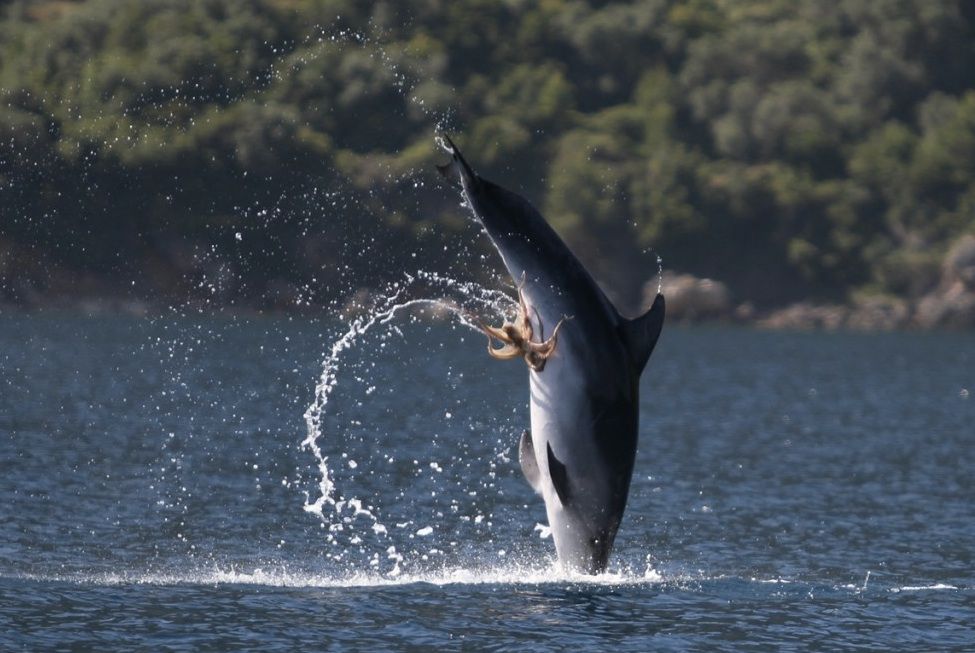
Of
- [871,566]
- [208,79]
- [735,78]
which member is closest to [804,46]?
[735,78]

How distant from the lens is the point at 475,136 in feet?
595

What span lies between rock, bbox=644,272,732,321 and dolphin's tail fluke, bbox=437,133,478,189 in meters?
158

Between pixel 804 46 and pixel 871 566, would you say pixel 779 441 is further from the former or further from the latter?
pixel 804 46

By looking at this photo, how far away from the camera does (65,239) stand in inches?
7141

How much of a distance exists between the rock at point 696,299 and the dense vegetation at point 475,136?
358 centimetres

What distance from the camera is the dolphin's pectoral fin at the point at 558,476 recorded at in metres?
26.5

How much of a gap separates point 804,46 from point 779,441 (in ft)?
441

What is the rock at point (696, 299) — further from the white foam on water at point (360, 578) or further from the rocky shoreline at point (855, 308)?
the white foam on water at point (360, 578)

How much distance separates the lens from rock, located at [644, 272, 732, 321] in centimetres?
18162

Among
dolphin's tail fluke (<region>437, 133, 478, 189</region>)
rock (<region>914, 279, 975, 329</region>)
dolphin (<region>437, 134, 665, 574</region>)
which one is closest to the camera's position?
dolphin's tail fluke (<region>437, 133, 478, 189</region>)

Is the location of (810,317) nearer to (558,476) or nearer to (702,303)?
(702,303)

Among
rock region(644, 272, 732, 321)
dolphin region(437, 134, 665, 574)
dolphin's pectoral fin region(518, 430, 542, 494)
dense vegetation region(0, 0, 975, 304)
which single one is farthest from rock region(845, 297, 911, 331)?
dolphin's pectoral fin region(518, 430, 542, 494)

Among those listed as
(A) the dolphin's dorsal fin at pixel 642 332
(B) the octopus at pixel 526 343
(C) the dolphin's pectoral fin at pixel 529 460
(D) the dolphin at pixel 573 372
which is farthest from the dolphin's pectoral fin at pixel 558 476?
(A) the dolphin's dorsal fin at pixel 642 332

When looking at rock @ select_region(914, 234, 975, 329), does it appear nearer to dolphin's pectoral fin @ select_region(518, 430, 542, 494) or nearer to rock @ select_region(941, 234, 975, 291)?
rock @ select_region(941, 234, 975, 291)
